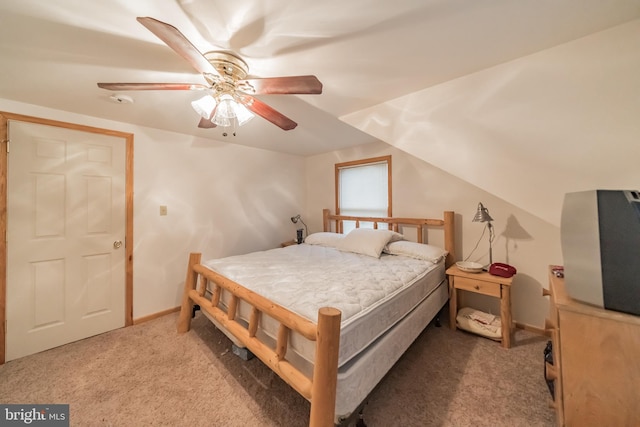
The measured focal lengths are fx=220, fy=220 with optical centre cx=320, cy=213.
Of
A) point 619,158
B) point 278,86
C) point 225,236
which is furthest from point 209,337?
point 619,158

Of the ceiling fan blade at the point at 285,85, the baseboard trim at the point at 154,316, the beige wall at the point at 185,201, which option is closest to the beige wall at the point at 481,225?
the beige wall at the point at 185,201

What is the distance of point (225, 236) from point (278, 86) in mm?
2445

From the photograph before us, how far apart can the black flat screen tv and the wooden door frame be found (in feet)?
11.4

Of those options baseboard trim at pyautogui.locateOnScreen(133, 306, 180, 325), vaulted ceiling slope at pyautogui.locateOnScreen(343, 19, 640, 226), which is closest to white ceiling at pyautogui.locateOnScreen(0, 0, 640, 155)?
vaulted ceiling slope at pyautogui.locateOnScreen(343, 19, 640, 226)

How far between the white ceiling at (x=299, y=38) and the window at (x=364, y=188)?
1526mm

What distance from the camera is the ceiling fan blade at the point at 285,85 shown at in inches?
46.1

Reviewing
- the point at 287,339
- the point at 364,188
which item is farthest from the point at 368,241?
the point at 287,339

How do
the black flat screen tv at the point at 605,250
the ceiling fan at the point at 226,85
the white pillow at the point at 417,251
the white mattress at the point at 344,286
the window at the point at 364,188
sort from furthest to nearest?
the window at the point at 364,188 < the white pillow at the point at 417,251 < the white mattress at the point at 344,286 < the ceiling fan at the point at 226,85 < the black flat screen tv at the point at 605,250

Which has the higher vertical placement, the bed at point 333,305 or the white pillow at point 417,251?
the white pillow at point 417,251

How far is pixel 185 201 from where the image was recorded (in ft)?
9.20

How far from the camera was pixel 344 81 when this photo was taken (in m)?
1.58

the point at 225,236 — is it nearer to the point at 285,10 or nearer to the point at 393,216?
the point at 393,216

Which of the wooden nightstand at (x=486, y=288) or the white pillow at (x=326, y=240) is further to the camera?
the white pillow at (x=326, y=240)

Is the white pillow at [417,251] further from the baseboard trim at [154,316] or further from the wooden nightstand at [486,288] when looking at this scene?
the baseboard trim at [154,316]
